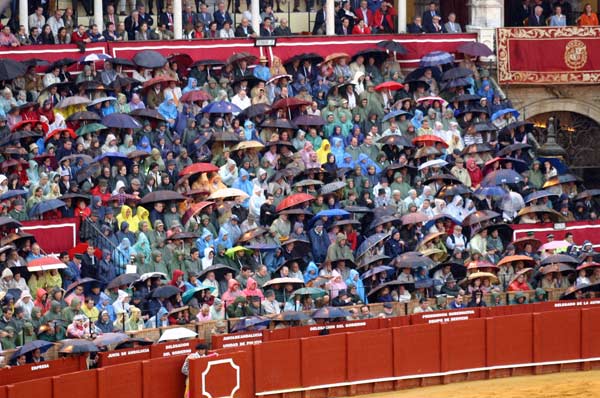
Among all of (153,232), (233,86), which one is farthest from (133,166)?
(233,86)

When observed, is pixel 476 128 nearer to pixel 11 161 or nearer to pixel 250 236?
pixel 250 236

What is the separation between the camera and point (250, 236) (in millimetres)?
36906

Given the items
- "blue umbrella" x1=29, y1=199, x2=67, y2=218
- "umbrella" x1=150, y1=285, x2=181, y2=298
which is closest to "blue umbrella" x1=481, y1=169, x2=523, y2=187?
"umbrella" x1=150, y1=285, x2=181, y2=298

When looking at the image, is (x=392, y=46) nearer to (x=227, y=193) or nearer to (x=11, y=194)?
(x=227, y=193)

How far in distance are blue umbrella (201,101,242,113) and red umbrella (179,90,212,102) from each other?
312mm

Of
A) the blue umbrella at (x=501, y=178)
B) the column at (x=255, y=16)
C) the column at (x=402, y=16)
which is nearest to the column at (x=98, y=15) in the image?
the column at (x=255, y=16)

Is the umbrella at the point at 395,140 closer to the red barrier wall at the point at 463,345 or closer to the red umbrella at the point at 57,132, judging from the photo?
the red barrier wall at the point at 463,345

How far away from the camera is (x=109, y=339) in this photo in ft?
108

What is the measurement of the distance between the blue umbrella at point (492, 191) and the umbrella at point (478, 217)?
610 millimetres

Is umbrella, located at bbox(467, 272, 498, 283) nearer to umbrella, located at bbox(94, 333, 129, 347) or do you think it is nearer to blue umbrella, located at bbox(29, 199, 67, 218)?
umbrella, located at bbox(94, 333, 129, 347)

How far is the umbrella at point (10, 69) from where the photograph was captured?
3972 centimetres

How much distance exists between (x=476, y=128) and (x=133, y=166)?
7.48 meters

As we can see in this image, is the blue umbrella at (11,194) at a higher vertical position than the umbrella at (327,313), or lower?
higher

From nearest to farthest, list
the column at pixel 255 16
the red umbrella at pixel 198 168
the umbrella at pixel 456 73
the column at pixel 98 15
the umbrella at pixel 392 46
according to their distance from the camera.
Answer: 1. the red umbrella at pixel 198 168
2. the umbrella at pixel 456 73
3. the column at pixel 98 15
4. the umbrella at pixel 392 46
5. the column at pixel 255 16
